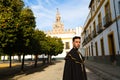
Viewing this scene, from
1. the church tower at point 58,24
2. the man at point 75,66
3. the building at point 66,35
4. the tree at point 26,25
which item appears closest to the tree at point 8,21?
the tree at point 26,25

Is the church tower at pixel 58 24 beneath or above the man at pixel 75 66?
above

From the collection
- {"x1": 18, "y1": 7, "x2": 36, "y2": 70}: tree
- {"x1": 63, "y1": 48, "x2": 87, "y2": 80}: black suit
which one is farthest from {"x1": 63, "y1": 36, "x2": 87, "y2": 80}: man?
{"x1": 18, "y1": 7, "x2": 36, "y2": 70}: tree

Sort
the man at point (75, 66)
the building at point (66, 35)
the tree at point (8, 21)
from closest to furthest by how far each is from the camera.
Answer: the man at point (75, 66), the tree at point (8, 21), the building at point (66, 35)

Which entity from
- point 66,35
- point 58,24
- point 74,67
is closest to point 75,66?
point 74,67

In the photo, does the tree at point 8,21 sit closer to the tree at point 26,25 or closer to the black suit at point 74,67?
the tree at point 26,25

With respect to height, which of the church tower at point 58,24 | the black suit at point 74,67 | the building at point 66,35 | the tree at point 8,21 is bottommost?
the black suit at point 74,67

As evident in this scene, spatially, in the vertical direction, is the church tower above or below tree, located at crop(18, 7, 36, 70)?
above

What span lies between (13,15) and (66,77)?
12.0 m

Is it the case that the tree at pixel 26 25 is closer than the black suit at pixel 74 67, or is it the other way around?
the black suit at pixel 74 67

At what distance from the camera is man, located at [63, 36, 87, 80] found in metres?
5.01

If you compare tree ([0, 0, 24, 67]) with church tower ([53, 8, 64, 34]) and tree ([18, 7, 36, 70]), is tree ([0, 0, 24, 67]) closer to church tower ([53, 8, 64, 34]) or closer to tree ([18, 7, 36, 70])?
tree ([18, 7, 36, 70])

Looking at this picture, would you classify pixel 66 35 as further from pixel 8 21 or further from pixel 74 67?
pixel 74 67

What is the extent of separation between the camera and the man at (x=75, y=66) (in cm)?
501

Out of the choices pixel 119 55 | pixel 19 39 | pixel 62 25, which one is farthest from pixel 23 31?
pixel 62 25
